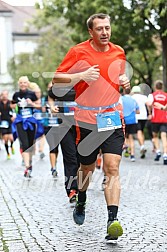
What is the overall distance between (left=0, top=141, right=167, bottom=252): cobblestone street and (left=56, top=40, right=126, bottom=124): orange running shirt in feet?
3.77

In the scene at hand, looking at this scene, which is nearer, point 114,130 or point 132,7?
point 114,130

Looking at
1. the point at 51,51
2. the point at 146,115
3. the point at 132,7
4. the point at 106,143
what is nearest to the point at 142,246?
the point at 106,143

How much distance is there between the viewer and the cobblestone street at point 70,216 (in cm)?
554

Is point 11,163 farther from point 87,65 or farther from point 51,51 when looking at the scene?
point 51,51

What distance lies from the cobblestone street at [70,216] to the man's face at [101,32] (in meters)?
1.81

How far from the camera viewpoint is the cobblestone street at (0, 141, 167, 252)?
5543 millimetres

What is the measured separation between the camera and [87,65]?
5.80 metres

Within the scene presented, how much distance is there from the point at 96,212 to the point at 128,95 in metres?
8.04

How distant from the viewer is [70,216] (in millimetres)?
7129

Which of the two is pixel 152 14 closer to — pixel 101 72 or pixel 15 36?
pixel 101 72

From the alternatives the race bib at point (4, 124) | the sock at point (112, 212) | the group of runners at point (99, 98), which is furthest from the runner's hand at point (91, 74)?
the race bib at point (4, 124)

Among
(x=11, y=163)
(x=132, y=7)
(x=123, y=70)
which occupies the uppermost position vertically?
(x=132, y=7)

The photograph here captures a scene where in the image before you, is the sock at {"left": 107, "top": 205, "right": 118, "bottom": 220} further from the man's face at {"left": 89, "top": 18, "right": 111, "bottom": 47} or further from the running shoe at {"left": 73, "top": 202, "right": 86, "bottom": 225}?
the man's face at {"left": 89, "top": 18, "right": 111, "bottom": 47}

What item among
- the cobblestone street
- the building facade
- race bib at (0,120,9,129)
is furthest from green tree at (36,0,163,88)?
the building facade
